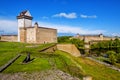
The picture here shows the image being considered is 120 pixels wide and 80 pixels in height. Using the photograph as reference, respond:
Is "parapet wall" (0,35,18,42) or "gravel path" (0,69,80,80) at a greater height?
"parapet wall" (0,35,18,42)

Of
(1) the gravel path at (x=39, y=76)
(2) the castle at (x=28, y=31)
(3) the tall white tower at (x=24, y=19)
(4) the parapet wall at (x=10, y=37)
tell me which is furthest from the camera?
(4) the parapet wall at (x=10, y=37)

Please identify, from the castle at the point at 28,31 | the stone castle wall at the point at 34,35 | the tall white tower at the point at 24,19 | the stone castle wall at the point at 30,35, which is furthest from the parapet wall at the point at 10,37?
the stone castle wall at the point at 30,35

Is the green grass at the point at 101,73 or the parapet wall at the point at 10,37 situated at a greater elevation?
the parapet wall at the point at 10,37

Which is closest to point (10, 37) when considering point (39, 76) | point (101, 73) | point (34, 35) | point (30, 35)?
point (30, 35)

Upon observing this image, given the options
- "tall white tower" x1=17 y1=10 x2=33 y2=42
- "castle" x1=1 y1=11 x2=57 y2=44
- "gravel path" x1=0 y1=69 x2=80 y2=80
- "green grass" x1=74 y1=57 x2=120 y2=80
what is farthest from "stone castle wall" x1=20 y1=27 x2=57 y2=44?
"gravel path" x1=0 y1=69 x2=80 y2=80

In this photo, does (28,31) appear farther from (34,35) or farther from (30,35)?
(34,35)

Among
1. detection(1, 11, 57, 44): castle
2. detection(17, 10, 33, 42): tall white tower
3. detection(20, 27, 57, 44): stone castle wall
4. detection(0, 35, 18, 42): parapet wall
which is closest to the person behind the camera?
detection(20, 27, 57, 44): stone castle wall

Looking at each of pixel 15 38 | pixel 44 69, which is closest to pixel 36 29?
pixel 15 38

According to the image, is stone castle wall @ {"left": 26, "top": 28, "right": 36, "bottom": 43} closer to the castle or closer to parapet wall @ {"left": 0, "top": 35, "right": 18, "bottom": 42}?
the castle

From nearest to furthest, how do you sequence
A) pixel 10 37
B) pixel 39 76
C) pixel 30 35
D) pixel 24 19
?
pixel 39 76 < pixel 30 35 < pixel 24 19 < pixel 10 37

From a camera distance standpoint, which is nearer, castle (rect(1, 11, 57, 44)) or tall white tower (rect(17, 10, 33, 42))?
castle (rect(1, 11, 57, 44))

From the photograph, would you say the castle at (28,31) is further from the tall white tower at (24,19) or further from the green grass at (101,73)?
the green grass at (101,73)

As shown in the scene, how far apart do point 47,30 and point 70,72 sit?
4144 centimetres

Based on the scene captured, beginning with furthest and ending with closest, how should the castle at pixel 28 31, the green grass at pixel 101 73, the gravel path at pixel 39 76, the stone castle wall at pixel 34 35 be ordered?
the castle at pixel 28 31, the stone castle wall at pixel 34 35, the green grass at pixel 101 73, the gravel path at pixel 39 76
